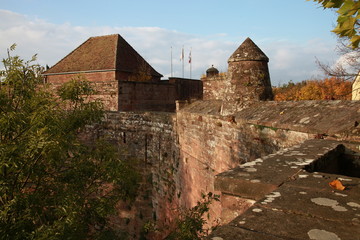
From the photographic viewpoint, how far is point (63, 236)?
729 centimetres

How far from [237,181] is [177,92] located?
19828 millimetres

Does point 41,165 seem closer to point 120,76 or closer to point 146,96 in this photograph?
point 146,96

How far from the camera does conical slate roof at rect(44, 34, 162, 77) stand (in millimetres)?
24487

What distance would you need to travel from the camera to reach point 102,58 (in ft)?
82.3

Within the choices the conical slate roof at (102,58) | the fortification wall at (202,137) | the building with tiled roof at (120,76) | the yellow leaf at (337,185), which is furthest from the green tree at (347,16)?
the conical slate roof at (102,58)

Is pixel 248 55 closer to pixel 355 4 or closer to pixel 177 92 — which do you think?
pixel 355 4

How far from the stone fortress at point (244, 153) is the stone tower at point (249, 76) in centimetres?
3

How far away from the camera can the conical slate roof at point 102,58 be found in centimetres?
2449

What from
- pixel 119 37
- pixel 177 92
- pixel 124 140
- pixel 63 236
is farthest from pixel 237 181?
pixel 119 37

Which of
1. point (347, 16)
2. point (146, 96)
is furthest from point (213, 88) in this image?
point (347, 16)

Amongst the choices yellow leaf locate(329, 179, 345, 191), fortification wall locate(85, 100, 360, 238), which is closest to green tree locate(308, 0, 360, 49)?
yellow leaf locate(329, 179, 345, 191)

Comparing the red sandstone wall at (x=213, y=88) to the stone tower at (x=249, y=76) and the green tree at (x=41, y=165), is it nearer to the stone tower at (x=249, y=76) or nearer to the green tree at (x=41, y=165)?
the green tree at (x=41, y=165)

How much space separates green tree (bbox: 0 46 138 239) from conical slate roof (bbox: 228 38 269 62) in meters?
4.92

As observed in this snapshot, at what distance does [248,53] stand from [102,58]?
1984 cm
